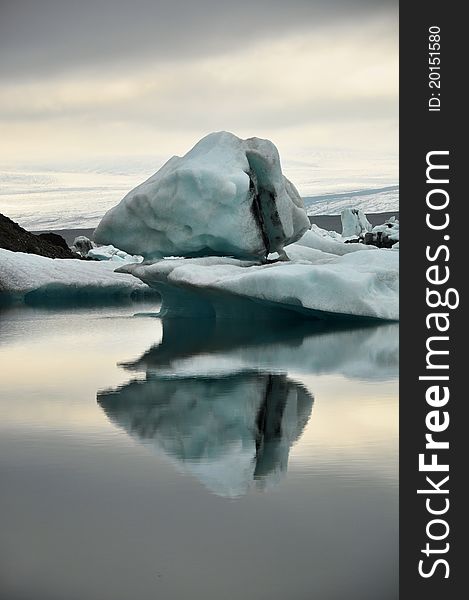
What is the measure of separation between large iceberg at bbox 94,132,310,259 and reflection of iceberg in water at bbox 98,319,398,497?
2270 millimetres

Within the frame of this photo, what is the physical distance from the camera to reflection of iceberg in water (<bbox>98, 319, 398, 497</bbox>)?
402 cm

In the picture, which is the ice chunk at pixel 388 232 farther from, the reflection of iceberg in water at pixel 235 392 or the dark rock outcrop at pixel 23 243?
the reflection of iceberg in water at pixel 235 392

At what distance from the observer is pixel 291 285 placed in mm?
9836

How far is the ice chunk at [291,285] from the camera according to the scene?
32.4ft

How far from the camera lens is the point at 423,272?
12.1 feet

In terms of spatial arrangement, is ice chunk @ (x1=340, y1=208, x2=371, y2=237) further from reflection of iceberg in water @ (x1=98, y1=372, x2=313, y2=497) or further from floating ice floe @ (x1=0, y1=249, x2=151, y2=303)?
reflection of iceberg in water @ (x1=98, y1=372, x2=313, y2=497)

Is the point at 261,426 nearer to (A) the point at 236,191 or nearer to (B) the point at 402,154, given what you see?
(B) the point at 402,154

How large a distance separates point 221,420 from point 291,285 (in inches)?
199

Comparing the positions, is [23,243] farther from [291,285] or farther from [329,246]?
[291,285]

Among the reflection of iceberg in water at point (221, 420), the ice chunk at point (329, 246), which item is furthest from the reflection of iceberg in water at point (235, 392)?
the ice chunk at point (329, 246)

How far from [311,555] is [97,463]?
1.34 m

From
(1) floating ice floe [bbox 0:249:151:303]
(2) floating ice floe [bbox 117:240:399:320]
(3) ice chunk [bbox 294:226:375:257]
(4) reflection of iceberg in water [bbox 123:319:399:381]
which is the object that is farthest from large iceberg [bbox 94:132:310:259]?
(1) floating ice floe [bbox 0:249:151:303]

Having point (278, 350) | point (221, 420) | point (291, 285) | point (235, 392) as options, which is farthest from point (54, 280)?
point (221, 420)

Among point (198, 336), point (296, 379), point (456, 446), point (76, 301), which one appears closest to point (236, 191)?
point (198, 336)
